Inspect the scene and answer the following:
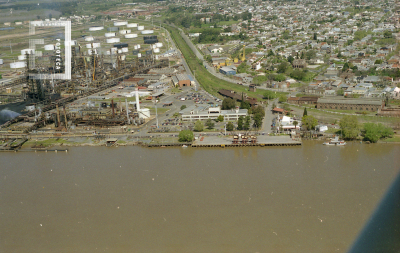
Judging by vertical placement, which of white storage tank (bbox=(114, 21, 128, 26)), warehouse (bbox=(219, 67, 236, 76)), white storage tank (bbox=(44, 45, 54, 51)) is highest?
white storage tank (bbox=(114, 21, 128, 26))

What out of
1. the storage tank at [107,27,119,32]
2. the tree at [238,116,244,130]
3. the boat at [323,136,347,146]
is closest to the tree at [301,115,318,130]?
the boat at [323,136,347,146]

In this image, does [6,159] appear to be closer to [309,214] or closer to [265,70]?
[309,214]

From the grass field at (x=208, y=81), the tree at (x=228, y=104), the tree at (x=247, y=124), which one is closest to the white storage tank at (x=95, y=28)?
the grass field at (x=208, y=81)

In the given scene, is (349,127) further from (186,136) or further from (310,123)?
(186,136)

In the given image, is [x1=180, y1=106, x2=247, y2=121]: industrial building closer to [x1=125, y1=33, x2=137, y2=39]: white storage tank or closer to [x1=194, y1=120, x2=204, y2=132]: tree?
[x1=194, y1=120, x2=204, y2=132]: tree

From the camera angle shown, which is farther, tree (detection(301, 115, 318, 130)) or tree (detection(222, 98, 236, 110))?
tree (detection(222, 98, 236, 110))

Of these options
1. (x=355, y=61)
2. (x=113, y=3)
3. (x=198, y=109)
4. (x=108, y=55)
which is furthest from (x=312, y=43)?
(x=113, y=3)

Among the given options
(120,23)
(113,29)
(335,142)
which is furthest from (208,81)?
(120,23)
